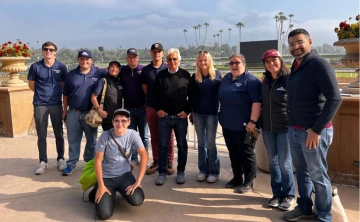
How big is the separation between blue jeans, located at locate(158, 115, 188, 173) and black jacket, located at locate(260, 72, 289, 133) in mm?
1164

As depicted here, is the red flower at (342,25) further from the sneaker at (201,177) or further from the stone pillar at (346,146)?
the sneaker at (201,177)

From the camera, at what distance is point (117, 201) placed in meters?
3.65

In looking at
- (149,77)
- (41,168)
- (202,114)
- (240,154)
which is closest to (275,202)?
(240,154)

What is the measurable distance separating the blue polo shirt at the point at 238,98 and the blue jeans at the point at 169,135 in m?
0.64

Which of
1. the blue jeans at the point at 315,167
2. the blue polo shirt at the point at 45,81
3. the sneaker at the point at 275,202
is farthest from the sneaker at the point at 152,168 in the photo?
the blue jeans at the point at 315,167

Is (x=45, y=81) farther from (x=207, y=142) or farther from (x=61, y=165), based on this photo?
(x=207, y=142)

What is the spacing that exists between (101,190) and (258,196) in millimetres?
1838

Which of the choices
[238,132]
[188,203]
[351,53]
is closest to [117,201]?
[188,203]

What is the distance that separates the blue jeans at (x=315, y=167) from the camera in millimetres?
2760

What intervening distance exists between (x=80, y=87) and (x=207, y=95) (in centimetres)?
177

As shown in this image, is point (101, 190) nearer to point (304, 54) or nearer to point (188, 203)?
point (188, 203)

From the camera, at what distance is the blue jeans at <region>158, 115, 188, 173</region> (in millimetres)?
4086

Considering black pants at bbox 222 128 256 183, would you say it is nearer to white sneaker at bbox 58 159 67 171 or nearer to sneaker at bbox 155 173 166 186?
sneaker at bbox 155 173 166 186

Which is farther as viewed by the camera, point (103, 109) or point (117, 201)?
point (103, 109)
